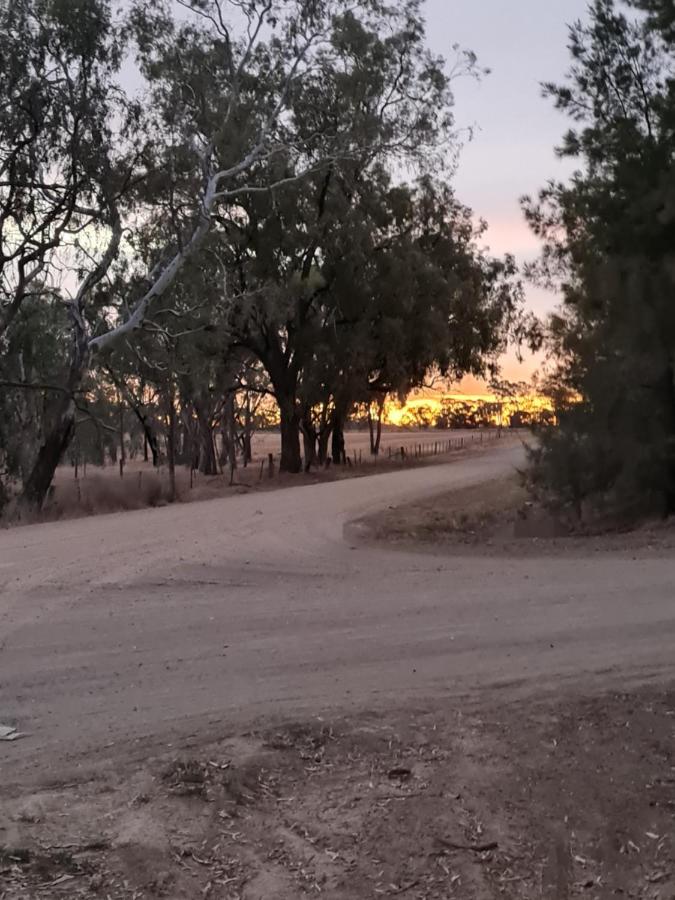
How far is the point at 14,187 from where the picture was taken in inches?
923

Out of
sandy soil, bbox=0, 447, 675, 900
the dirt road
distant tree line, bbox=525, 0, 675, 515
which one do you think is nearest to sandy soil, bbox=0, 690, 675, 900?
sandy soil, bbox=0, 447, 675, 900

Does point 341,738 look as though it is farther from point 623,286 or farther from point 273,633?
point 623,286

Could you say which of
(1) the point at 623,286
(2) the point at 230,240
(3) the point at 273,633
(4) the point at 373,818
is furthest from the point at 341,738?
(2) the point at 230,240

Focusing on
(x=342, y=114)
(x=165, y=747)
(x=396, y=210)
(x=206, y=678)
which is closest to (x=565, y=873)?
(x=165, y=747)

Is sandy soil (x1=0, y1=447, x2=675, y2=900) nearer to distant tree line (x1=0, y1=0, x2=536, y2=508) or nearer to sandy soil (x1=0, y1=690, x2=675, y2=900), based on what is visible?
sandy soil (x1=0, y1=690, x2=675, y2=900)

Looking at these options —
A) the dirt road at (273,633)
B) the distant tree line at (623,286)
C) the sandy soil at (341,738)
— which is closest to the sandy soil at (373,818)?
the sandy soil at (341,738)

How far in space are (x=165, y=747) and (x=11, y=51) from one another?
817 inches

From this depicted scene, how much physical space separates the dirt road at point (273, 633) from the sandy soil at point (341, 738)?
30 mm

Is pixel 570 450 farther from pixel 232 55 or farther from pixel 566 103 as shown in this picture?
pixel 232 55

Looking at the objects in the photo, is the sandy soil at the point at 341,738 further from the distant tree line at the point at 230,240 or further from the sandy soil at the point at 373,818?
the distant tree line at the point at 230,240

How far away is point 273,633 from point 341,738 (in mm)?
2848

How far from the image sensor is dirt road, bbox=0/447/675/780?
6273 mm

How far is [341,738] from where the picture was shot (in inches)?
221

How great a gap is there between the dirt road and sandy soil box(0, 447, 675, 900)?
0.03 meters
